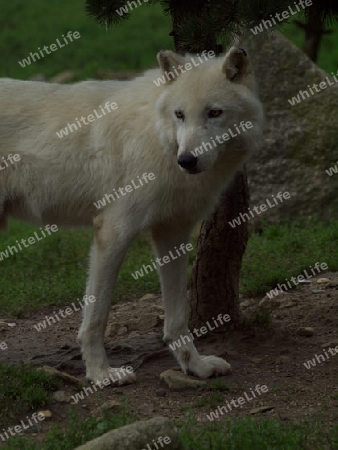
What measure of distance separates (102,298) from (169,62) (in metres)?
1.72

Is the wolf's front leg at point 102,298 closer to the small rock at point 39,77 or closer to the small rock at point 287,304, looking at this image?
the small rock at point 287,304

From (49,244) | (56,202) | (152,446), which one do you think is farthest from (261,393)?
(49,244)

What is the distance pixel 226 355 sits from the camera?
6.42 m

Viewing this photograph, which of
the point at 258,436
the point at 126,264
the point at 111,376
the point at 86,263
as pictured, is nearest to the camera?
the point at 258,436

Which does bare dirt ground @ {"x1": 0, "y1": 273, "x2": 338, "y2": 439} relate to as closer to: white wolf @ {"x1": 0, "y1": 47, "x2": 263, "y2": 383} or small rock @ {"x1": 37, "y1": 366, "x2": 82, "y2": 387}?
small rock @ {"x1": 37, "y1": 366, "x2": 82, "y2": 387}

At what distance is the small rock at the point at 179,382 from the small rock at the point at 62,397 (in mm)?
724

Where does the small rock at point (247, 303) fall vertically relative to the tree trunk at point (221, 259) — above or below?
below

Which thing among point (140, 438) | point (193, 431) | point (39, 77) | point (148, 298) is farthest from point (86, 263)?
point (39, 77)

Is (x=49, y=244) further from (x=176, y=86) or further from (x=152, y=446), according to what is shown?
(x=152, y=446)

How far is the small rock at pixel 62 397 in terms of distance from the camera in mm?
5414

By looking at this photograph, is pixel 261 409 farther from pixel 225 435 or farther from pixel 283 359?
pixel 283 359

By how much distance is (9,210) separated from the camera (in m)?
6.18

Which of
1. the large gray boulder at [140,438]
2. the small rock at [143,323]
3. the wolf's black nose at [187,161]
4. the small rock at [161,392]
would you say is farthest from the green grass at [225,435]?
the small rock at [143,323]

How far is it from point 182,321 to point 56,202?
51.1 inches
